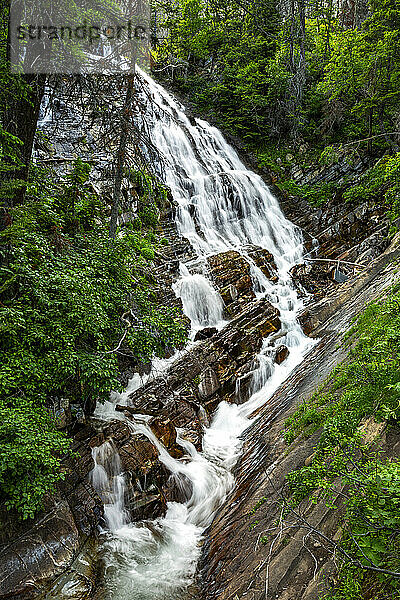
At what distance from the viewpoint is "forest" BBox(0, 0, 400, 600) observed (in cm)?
427

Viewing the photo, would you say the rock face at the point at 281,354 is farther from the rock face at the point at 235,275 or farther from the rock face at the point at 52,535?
the rock face at the point at 52,535

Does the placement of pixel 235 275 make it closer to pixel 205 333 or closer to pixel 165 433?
pixel 205 333

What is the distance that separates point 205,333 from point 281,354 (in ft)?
8.04

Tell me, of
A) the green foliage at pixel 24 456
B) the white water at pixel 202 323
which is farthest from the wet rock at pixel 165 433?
the green foliage at pixel 24 456

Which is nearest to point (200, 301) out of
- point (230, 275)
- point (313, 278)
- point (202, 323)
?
point (202, 323)

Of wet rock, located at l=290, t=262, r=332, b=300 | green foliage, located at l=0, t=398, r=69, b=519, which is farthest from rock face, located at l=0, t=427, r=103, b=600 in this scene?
wet rock, located at l=290, t=262, r=332, b=300

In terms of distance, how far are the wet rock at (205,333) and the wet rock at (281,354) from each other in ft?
6.63

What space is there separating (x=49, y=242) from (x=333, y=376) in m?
5.71

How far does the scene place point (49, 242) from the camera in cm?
701

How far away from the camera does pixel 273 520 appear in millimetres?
4465

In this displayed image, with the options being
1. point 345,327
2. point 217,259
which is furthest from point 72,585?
point 217,259

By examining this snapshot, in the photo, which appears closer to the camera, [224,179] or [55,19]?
[55,19]

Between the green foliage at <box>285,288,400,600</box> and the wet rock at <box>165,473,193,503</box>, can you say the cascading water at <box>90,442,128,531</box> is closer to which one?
the wet rock at <box>165,473,193,503</box>

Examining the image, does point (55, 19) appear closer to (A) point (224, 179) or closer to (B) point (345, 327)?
(B) point (345, 327)
